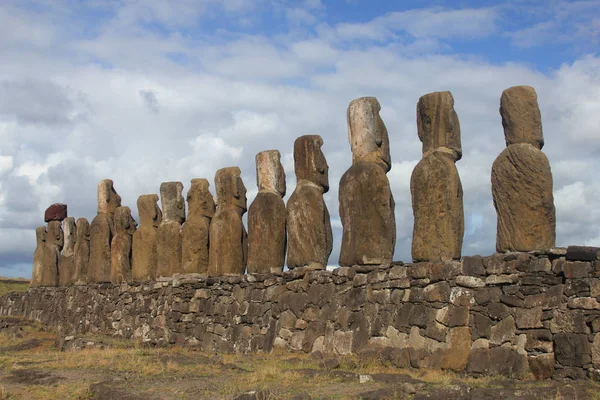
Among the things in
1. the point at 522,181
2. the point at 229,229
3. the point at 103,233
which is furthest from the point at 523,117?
the point at 103,233

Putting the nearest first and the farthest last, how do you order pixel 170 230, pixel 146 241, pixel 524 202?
pixel 524 202 < pixel 170 230 < pixel 146 241

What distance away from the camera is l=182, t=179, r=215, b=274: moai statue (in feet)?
57.9

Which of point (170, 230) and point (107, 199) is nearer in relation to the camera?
point (170, 230)

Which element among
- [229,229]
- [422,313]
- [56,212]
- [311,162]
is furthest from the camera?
[56,212]

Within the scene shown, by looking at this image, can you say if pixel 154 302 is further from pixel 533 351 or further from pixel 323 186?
pixel 533 351

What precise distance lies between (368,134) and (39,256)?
17.6 m

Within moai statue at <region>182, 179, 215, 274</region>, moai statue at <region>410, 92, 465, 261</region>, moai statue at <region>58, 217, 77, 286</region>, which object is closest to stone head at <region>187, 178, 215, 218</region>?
moai statue at <region>182, 179, 215, 274</region>

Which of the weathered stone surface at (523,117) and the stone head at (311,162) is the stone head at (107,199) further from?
the weathered stone surface at (523,117)

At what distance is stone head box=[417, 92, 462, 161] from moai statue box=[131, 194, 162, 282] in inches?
378

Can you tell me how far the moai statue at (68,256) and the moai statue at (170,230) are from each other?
7.41m

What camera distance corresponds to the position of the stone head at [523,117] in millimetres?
10820

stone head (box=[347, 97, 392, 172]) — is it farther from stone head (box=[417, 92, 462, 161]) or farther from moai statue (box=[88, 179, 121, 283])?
moai statue (box=[88, 179, 121, 283])

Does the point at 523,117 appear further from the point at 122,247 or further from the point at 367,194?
the point at 122,247

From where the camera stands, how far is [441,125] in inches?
470
